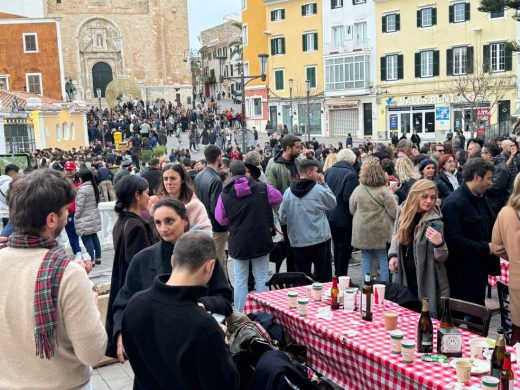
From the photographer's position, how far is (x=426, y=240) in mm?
5184

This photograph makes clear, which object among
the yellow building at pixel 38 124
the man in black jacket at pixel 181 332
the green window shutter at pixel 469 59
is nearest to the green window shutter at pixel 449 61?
the green window shutter at pixel 469 59

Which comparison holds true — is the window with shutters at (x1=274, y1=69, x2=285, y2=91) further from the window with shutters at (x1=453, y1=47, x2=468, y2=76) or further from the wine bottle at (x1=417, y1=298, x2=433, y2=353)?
the wine bottle at (x1=417, y1=298, x2=433, y2=353)

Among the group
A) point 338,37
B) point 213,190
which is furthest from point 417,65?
point 213,190

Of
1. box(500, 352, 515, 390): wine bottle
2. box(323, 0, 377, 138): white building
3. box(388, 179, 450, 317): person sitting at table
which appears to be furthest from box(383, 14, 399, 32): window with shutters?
box(500, 352, 515, 390): wine bottle

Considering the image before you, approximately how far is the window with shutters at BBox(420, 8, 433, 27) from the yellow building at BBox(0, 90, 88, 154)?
20.2m

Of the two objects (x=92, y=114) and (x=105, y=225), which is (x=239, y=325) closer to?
(x=105, y=225)

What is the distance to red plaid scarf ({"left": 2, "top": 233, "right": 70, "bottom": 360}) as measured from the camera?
265 cm

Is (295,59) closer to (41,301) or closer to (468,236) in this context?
(468,236)

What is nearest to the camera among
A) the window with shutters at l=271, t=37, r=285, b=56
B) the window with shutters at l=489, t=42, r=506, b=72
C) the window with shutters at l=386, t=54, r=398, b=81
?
the window with shutters at l=489, t=42, r=506, b=72

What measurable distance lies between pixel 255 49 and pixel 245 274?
Answer: 40.3 m

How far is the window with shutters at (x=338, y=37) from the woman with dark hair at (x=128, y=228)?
36758 millimetres

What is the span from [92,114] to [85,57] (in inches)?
777

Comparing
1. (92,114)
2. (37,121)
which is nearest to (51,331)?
(37,121)

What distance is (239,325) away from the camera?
375 centimetres
